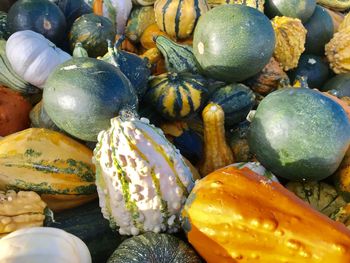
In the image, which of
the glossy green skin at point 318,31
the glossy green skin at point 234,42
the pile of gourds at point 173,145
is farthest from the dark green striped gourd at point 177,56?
the glossy green skin at point 318,31

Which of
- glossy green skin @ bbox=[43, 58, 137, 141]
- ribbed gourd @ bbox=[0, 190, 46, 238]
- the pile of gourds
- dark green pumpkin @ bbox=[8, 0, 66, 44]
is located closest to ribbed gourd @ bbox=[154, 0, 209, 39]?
the pile of gourds

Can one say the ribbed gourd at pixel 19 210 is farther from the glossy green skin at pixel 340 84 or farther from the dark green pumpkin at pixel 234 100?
the glossy green skin at pixel 340 84

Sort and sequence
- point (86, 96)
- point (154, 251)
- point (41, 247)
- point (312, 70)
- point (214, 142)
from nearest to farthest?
point (41, 247)
point (154, 251)
point (86, 96)
point (214, 142)
point (312, 70)

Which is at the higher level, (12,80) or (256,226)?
(256,226)

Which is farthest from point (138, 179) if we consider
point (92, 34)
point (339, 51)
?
point (339, 51)

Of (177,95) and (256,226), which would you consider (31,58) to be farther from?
(256,226)

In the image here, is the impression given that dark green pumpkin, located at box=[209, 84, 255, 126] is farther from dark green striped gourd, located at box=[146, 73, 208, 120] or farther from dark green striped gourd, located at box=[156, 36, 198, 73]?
dark green striped gourd, located at box=[156, 36, 198, 73]

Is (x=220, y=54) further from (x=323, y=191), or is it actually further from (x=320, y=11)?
(x=320, y=11)
